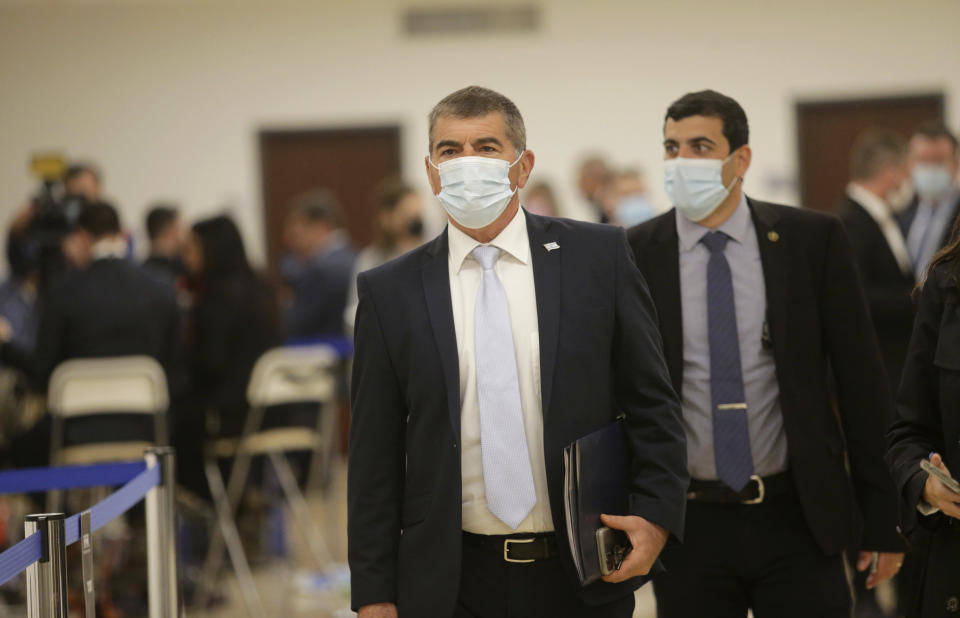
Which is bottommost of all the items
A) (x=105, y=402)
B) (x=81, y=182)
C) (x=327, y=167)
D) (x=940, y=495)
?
(x=105, y=402)

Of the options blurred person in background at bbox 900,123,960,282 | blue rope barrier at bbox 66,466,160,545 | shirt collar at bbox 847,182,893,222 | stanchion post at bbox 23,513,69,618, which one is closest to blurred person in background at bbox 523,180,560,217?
blurred person in background at bbox 900,123,960,282

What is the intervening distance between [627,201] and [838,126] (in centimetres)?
456

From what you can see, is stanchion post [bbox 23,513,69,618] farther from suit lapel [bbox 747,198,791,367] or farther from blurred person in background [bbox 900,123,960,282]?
blurred person in background [bbox 900,123,960,282]

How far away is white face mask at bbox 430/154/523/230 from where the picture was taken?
2.22 metres

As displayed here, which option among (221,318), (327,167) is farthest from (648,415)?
(327,167)

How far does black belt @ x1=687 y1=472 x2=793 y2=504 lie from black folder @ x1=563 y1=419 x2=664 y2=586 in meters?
0.50

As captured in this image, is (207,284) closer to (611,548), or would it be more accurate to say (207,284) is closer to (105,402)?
(105,402)

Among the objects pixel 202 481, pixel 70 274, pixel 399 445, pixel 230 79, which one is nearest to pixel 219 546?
pixel 202 481

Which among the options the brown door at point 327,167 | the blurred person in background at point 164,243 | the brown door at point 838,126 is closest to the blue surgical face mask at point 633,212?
the blurred person in background at point 164,243

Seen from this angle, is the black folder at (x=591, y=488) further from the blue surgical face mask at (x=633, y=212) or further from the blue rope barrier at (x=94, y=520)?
the blue surgical face mask at (x=633, y=212)

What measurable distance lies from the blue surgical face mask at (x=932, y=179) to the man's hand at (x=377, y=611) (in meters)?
4.03

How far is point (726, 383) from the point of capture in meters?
2.67

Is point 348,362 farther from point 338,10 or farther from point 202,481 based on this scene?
point 338,10

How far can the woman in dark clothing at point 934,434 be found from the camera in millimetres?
2148
